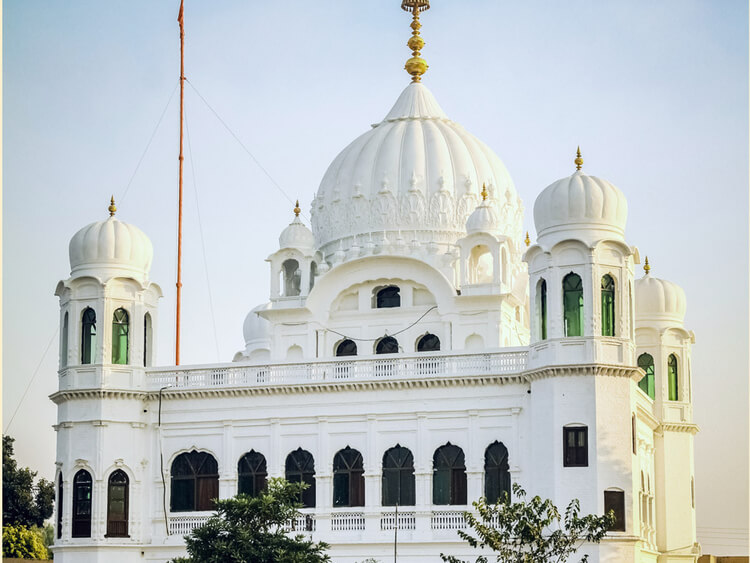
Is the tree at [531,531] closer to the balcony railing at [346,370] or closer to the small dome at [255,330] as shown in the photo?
the balcony railing at [346,370]

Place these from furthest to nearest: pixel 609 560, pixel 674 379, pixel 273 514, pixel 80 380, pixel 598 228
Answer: pixel 674 379
pixel 80 380
pixel 598 228
pixel 609 560
pixel 273 514

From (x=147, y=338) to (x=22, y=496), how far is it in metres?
18.4

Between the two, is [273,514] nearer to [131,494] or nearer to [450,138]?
[131,494]

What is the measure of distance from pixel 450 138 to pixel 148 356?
37.3ft

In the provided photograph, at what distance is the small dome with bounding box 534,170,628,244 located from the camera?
36.8 metres

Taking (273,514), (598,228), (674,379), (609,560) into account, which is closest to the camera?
(273,514)

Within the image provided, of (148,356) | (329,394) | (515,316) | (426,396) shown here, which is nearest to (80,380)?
(148,356)

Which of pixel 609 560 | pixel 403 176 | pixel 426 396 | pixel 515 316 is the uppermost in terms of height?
pixel 403 176

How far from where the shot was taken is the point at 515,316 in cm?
4378

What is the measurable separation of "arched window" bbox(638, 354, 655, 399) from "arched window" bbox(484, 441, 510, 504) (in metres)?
9.74

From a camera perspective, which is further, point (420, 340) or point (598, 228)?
point (420, 340)

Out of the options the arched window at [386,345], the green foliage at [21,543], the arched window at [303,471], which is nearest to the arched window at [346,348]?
the arched window at [386,345]

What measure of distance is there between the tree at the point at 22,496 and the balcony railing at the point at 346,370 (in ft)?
60.2

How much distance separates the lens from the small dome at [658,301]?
150 feet
